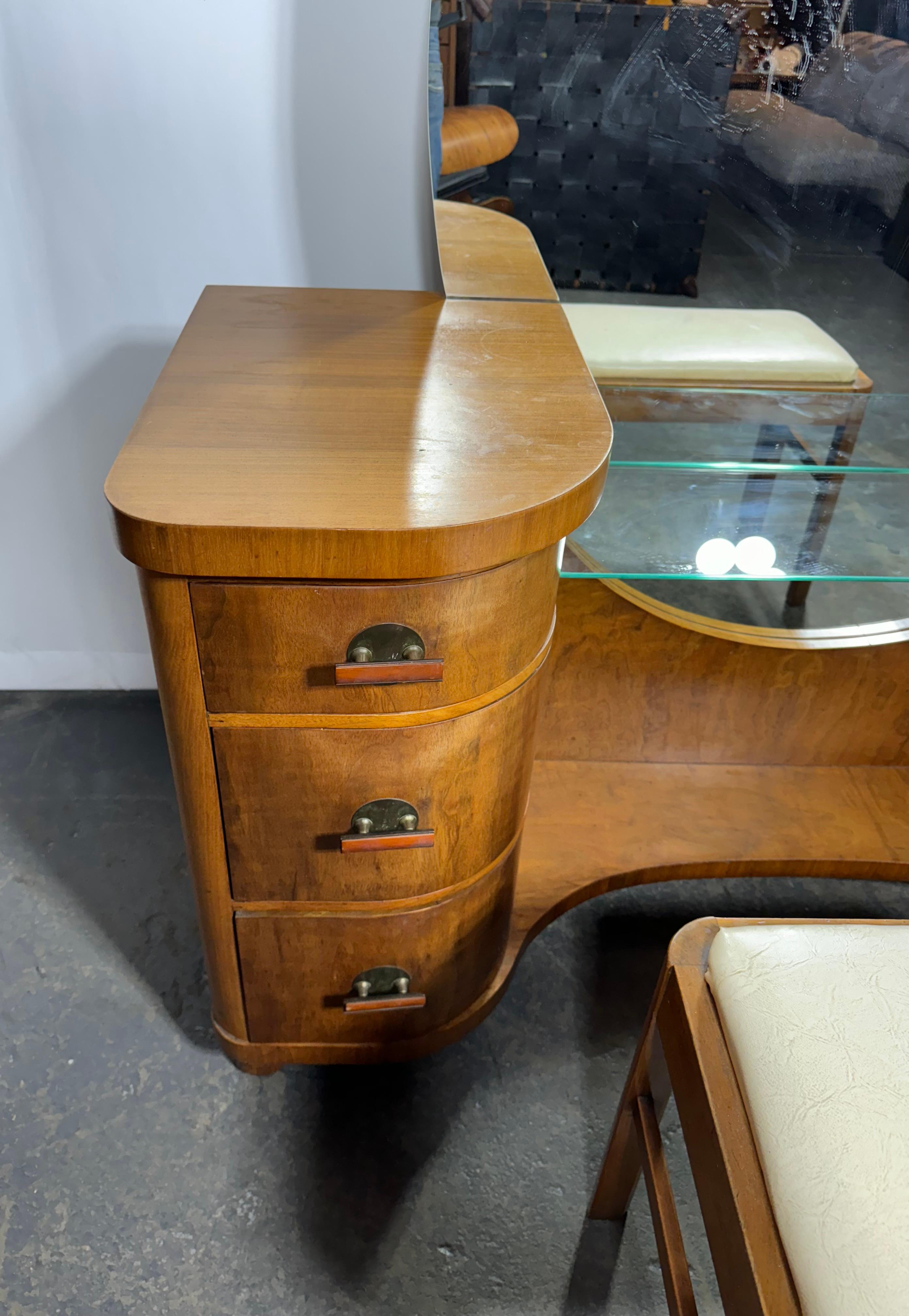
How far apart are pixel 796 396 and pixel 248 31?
83 cm

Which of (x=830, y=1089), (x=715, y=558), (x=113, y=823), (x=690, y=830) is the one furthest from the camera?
(x=113, y=823)

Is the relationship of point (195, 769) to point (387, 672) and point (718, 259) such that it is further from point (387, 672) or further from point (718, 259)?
point (718, 259)

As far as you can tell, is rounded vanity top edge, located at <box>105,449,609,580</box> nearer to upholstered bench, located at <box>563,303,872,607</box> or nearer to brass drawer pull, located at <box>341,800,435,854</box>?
brass drawer pull, located at <box>341,800,435,854</box>

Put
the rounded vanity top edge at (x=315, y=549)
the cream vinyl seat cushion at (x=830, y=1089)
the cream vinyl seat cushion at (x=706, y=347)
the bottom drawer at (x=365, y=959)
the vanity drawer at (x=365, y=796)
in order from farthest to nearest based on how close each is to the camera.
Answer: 1. the cream vinyl seat cushion at (x=706, y=347)
2. the bottom drawer at (x=365, y=959)
3. the vanity drawer at (x=365, y=796)
4. the rounded vanity top edge at (x=315, y=549)
5. the cream vinyl seat cushion at (x=830, y=1089)

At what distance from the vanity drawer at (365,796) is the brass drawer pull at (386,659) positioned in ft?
0.21

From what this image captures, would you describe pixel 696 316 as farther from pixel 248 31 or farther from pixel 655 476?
pixel 248 31

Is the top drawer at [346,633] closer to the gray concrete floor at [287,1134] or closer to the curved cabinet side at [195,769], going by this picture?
the curved cabinet side at [195,769]

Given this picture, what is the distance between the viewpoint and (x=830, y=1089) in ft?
2.04

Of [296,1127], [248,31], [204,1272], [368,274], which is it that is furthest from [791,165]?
[204,1272]

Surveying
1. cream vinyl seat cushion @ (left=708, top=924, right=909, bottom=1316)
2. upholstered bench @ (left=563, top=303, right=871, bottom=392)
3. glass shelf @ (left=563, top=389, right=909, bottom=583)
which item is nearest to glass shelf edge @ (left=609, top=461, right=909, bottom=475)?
glass shelf @ (left=563, top=389, right=909, bottom=583)

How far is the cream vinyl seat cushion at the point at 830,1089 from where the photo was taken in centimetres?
55

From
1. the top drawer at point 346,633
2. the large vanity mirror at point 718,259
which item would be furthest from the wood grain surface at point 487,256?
the top drawer at point 346,633

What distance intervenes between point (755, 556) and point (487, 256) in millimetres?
498

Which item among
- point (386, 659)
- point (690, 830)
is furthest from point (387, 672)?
point (690, 830)
